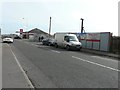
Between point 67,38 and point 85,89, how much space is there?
1141 inches

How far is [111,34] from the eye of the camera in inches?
1335

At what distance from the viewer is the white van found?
3581 centimetres

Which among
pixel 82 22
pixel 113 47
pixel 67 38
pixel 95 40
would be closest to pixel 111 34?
pixel 113 47

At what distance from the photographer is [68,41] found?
122 ft

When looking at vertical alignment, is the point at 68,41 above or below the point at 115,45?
above

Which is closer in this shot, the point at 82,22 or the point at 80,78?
the point at 80,78

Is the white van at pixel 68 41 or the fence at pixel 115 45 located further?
the white van at pixel 68 41

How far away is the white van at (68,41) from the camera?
35812 mm

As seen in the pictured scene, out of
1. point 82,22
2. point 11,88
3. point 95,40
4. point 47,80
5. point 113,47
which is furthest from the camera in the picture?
point 82,22

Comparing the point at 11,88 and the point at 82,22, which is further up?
the point at 82,22

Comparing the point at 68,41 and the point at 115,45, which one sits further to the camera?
the point at 68,41

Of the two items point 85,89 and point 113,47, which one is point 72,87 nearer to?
point 85,89

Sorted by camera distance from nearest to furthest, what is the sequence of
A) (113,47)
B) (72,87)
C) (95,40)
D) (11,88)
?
(11,88) < (72,87) < (113,47) < (95,40)

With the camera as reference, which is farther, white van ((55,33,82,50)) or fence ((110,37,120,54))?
white van ((55,33,82,50))
